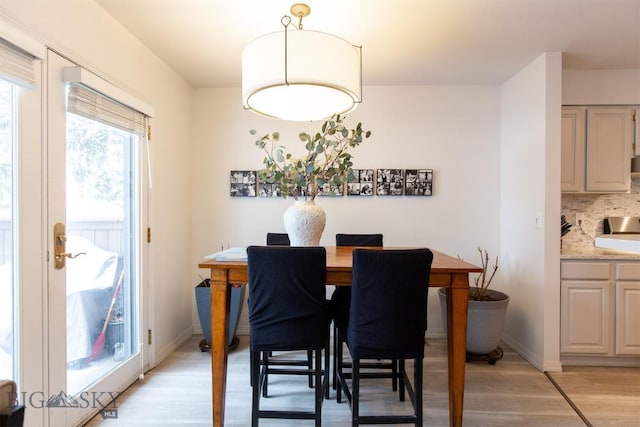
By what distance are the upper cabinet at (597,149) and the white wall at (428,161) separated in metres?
0.57

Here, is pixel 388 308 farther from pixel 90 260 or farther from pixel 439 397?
pixel 90 260

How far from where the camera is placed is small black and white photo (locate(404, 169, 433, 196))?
313cm

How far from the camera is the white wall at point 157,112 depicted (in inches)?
64.0

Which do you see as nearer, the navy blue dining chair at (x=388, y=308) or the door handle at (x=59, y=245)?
Result: the navy blue dining chair at (x=388, y=308)

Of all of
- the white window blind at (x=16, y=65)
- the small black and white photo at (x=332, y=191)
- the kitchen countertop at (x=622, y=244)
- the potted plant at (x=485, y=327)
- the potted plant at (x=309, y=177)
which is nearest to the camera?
the kitchen countertop at (x=622, y=244)

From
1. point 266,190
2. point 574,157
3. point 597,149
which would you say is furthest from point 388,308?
point 597,149

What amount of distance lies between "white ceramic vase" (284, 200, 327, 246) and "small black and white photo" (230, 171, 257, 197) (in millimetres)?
1379

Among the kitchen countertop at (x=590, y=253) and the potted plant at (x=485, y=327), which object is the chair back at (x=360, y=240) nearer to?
the potted plant at (x=485, y=327)

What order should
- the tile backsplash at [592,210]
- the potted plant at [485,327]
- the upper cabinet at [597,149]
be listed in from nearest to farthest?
1. the potted plant at [485,327]
2. the upper cabinet at [597,149]
3. the tile backsplash at [592,210]

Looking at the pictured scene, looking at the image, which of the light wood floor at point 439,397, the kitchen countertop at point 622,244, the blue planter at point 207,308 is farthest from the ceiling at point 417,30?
the light wood floor at point 439,397

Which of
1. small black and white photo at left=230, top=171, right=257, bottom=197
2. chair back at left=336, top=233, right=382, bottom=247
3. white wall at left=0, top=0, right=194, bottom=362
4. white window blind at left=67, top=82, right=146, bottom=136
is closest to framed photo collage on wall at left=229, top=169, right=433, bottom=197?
small black and white photo at left=230, top=171, right=257, bottom=197

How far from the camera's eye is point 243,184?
3180mm

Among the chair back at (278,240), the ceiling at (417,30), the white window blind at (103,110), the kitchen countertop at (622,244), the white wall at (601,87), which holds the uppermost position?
the ceiling at (417,30)

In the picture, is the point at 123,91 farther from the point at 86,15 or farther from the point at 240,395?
the point at 240,395
